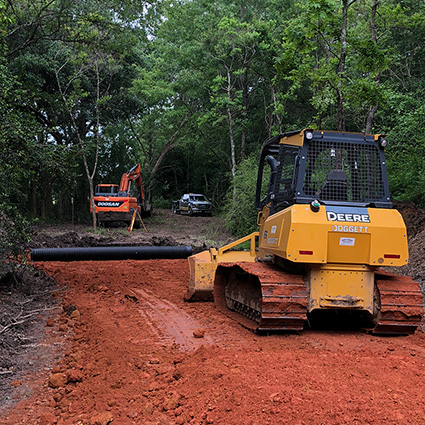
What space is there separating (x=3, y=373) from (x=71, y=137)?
25100 millimetres

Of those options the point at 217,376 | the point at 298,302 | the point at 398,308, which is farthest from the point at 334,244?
the point at 217,376

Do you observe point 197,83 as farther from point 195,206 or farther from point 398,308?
point 398,308

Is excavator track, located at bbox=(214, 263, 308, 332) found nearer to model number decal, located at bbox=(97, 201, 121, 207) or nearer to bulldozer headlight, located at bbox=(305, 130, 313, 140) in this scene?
bulldozer headlight, located at bbox=(305, 130, 313, 140)

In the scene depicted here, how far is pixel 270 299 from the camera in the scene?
19.9 ft

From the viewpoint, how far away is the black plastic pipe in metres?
13.1

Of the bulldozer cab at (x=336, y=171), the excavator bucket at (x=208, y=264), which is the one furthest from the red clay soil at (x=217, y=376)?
the bulldozer cab at (x=336, y=171)

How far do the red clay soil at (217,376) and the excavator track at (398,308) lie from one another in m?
0.20

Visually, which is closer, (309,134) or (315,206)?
(315,206)

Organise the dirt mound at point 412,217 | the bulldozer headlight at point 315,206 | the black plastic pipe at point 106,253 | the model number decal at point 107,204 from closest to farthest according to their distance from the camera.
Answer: the bulldozer headlight at point 315,206
the dirt mound at point 412,217
the black plastic pipe at point 106,253
the model number decal at point 107,204

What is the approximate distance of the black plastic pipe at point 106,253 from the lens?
1313 centimetres

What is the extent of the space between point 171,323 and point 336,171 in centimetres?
351

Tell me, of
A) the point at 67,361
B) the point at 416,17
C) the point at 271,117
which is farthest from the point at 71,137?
the point at 67,361

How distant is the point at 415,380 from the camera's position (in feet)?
15.4

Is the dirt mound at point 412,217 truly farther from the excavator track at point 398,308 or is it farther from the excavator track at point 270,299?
the excavator track at point 270,299
